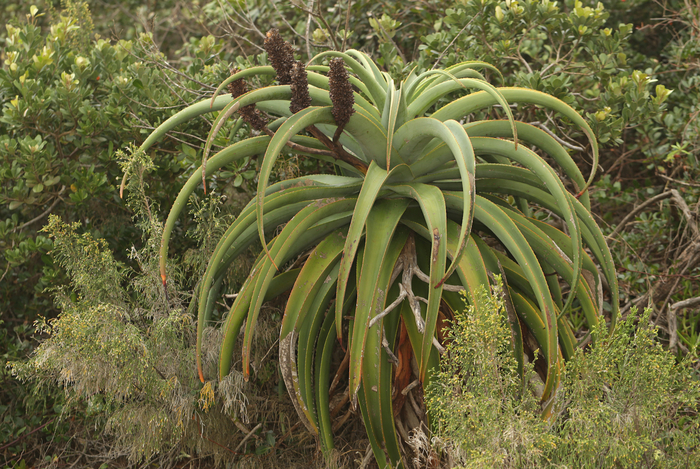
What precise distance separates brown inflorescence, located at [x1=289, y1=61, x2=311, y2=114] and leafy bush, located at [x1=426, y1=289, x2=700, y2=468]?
2.59ft

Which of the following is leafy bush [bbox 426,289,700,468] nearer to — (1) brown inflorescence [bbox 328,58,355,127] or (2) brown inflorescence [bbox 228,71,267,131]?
(1) brown inflorescence [bbox 328,58,355,127]

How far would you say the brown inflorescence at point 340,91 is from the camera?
175 centimetres

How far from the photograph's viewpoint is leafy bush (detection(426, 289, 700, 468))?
5.18 ft

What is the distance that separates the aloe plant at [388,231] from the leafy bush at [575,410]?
141mm

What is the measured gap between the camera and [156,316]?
8.16 feet

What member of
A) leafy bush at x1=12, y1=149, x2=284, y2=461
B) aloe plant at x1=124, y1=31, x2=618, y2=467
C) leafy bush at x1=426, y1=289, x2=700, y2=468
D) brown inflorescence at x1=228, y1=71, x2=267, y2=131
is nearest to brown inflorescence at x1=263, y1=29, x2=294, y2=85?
aloe plant at x1=124, y1=31, x2=618, y2=467

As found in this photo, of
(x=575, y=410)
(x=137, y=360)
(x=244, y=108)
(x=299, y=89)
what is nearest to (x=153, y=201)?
(x=137, y=360)

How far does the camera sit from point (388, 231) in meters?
1.96

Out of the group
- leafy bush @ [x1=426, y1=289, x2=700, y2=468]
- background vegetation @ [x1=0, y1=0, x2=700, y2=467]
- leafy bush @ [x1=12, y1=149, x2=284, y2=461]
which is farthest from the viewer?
background vegetation @ [x1=0, y1=0, x2=700, y2=467]

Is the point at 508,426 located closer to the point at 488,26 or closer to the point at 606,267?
the point at 606,267

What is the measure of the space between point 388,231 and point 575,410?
763 millimetres

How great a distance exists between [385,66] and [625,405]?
2314 mm

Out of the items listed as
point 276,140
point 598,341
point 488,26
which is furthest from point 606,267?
point 488,26

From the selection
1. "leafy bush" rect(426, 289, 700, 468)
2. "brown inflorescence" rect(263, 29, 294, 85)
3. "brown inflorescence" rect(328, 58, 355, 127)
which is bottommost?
"leafy bush" rect(426, 289, 700, 468)
